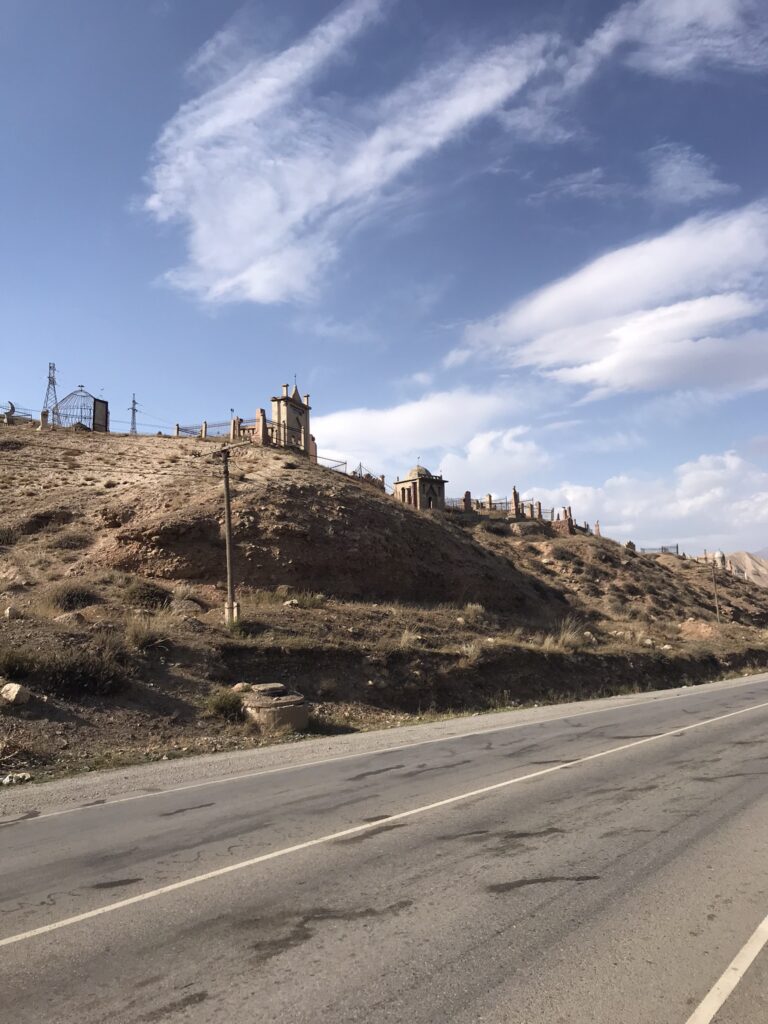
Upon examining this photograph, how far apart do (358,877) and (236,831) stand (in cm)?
212

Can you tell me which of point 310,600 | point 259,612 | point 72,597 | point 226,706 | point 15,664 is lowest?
point 226,706

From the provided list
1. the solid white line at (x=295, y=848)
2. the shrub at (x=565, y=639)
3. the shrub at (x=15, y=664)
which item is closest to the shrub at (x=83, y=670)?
the shrub at (x=15, y=664)

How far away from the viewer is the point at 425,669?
77.6 feet

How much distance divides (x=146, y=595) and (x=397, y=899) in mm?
21791

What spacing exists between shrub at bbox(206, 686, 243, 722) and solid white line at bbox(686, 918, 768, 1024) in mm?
13710

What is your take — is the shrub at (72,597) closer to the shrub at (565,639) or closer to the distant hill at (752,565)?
the shrub at (565,639)

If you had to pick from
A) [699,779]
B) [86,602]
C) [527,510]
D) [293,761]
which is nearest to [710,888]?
[699,779]

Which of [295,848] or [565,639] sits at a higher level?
[565,639]

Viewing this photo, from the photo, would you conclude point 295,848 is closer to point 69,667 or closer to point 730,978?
point 730,978

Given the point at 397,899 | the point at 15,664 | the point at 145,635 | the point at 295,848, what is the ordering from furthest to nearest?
the point at 145,635, the point at 15,664, the point at 295,848, the point at 397,899

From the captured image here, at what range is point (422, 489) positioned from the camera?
63.9 metres

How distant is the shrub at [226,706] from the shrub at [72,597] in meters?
7.78

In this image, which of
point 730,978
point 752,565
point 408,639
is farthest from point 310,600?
point 752,565

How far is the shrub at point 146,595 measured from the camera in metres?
24.6
